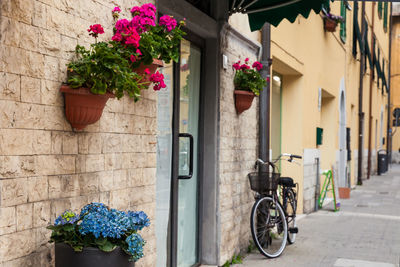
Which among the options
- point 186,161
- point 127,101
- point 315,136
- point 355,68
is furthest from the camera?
point 355,68

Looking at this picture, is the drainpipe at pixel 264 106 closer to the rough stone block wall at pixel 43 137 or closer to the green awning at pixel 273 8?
the green awning at pixel 273 8

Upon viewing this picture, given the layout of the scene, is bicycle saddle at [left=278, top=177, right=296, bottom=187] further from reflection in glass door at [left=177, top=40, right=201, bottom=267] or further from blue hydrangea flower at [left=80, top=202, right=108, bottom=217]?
blue hydrangea flower at [left=80, top=202, right=108, bottom=217]

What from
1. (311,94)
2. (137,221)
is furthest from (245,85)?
(311,94)

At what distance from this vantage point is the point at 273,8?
6.09m

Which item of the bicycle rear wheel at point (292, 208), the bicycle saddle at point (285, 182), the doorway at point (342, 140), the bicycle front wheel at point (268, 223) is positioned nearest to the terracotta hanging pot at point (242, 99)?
the bicycle front wheel at point (268, 223)

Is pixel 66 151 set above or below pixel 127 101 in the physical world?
below

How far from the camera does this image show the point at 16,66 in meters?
2.82

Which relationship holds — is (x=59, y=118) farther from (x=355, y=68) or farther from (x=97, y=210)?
(x=355, y=68)

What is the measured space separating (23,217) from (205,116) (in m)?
3.34

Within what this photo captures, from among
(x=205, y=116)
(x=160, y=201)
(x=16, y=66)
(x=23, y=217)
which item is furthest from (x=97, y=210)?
(x=205, y=116)

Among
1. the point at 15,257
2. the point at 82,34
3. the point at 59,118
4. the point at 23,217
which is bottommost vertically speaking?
the point at 15,257

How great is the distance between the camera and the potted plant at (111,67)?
10.1ft

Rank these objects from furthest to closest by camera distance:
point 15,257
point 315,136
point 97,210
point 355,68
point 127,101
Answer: point 355,68 → point 315,136 → point 127,101 → point 97,210 → point 15,257

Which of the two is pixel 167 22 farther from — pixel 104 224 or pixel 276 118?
pixel 276 118
